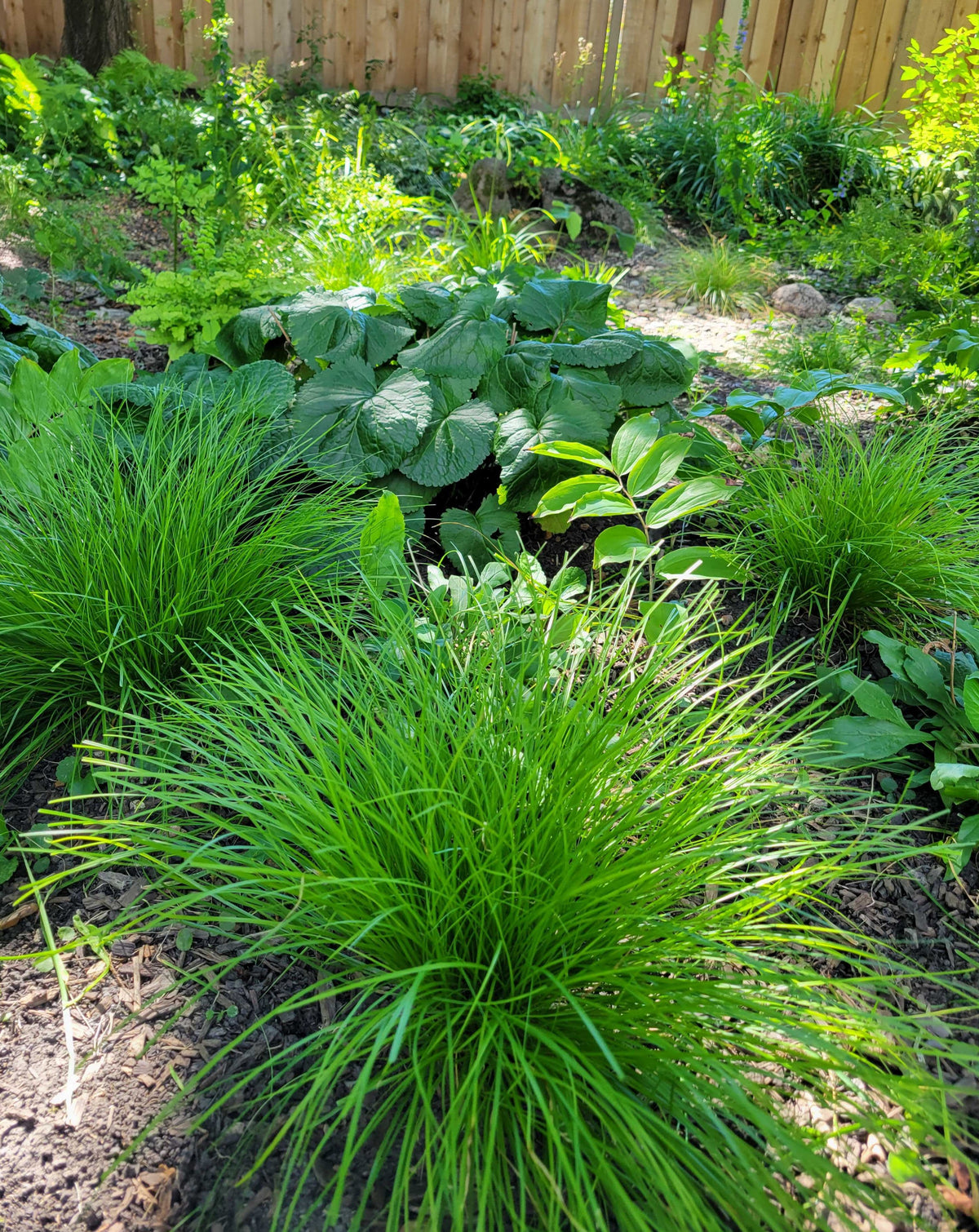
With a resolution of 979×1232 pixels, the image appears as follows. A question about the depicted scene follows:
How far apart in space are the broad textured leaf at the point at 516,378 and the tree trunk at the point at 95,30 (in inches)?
262

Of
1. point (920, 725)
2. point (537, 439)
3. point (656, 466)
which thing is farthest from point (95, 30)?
point (920, 725)

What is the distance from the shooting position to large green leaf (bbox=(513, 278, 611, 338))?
2.70 metres

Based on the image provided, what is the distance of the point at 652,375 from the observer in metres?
2.60

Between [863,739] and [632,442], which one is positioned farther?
[632,442]

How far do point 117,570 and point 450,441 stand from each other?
96 centimetres

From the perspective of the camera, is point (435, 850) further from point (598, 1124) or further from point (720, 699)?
point (720, 699)

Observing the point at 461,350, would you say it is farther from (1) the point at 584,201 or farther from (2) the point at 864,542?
(1) the point at 584,201

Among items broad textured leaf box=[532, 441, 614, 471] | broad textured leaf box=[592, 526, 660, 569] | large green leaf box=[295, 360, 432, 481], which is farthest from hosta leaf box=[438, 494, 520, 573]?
broad textured leaf box=[592, 526, 660, 569]

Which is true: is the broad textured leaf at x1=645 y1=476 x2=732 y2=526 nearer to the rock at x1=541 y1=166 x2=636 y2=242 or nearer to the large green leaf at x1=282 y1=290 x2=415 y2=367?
the large green leaf at x1=282 y1=290 x2=415 y2=367

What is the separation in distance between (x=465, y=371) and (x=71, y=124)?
4.75 m

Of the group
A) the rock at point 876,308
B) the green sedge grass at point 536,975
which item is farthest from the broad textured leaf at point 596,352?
the rock at point 876,308

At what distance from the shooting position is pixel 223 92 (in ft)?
16.1

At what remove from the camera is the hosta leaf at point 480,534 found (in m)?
2.42

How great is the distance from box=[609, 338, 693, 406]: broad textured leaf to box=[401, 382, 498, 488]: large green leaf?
429mm
